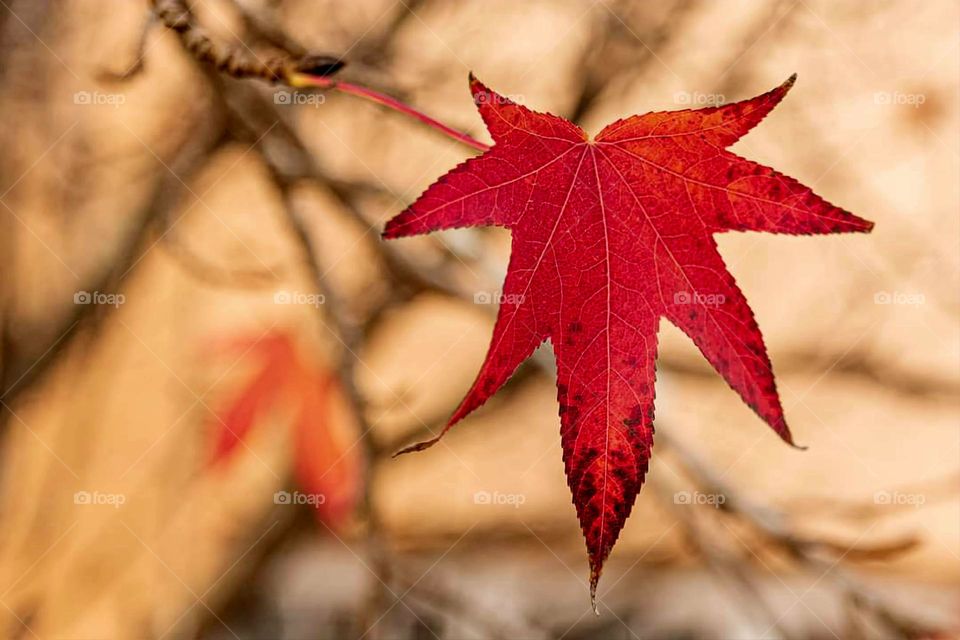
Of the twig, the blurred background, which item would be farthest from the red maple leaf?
the blurred background

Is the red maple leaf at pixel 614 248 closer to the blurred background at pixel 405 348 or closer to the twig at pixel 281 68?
the twig at pixel 281 68

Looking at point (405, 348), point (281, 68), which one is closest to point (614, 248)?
point (281, 68)

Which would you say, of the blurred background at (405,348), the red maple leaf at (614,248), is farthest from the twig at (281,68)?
the blurred background at (405,348)

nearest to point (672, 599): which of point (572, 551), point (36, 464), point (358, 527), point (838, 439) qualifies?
point (572, 551)

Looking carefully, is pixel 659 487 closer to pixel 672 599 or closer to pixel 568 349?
pixel 672 599

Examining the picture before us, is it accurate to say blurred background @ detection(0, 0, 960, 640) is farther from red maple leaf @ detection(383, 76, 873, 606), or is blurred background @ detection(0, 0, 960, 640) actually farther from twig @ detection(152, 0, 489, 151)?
red maple leaf @ detection(383, 76, 873, 606)

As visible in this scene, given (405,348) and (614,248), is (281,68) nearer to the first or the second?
(614,248)
